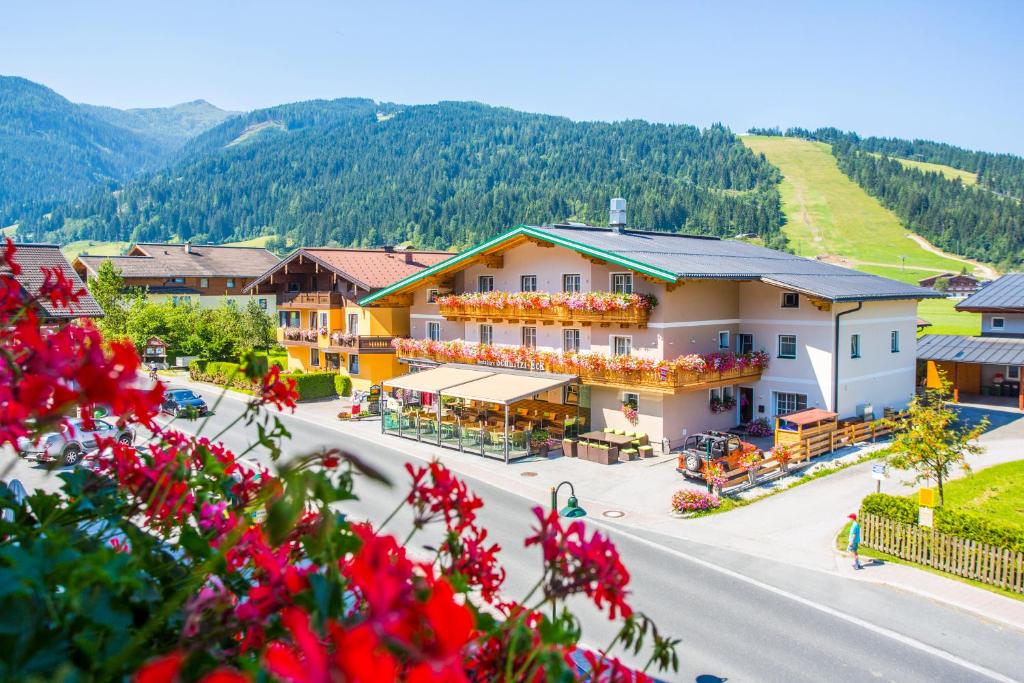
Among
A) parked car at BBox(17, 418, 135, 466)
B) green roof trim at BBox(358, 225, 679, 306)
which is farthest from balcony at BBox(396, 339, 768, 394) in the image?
parked car at BBox(17, 418, 135, 466)

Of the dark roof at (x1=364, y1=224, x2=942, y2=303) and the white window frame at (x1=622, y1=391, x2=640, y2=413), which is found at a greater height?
the dark roof at (x1=364, y1=224, x2=942, y2=303)

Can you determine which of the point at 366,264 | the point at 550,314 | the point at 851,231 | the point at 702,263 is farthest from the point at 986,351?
the point at 851,231

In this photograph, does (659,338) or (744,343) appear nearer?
(659,338)

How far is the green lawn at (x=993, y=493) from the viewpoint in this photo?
20969 mm

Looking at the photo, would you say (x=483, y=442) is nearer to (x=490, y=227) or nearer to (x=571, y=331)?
(x=571, y=331)

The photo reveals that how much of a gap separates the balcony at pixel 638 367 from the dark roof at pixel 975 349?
13.1 metres

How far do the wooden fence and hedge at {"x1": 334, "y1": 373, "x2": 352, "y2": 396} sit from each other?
3091 centimetres

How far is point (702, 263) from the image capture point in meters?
32.0

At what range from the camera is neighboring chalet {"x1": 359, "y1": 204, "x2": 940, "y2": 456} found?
29.7m

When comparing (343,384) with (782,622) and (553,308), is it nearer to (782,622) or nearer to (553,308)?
(553,308)

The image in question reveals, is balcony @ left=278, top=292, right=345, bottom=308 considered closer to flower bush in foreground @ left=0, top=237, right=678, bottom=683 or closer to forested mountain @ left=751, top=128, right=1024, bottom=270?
flower bush in foreground @ left=0, top=237, right=678, bottom=683

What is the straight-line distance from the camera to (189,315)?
56.0 metres

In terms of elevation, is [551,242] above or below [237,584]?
above

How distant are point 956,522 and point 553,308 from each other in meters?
17.5
